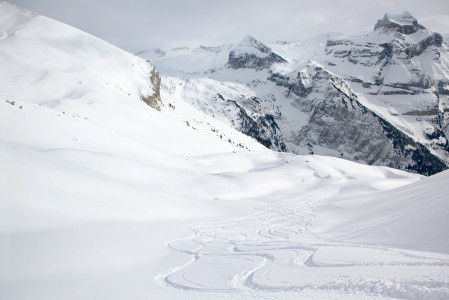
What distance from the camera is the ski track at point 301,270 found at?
18.4 feet

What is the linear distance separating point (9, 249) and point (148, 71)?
6475 centimetres

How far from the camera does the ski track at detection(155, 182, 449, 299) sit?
562cm

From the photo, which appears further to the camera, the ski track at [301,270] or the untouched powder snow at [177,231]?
the untouched powder snow at [177,231]

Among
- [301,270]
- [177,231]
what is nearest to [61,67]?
[177,231]

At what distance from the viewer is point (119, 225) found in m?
11.1

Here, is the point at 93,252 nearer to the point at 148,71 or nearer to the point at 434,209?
the point at 434,209

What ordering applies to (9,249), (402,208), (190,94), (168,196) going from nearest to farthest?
(9,249), (402,208), (168,196), (190,94)

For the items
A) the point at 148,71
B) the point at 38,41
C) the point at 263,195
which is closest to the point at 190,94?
the point at 148,71

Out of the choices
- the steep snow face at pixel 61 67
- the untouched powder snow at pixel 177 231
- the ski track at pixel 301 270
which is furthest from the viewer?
the steep snow face at pixel 61 67

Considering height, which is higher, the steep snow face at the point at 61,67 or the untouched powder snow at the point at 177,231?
the steep snow face at the point at 61,67

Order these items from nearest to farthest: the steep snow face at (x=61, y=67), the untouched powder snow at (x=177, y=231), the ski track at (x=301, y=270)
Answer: the ski track at (x=301, y=270) → the untouched powder snow at (x=177, y=231) → the steep snow face at (x=61, y=67)

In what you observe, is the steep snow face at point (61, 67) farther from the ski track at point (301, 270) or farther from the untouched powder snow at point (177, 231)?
the ski track at point (301, 270)

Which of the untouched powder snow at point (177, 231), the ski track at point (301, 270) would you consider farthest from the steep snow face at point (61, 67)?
the ski track at point (301, 270)

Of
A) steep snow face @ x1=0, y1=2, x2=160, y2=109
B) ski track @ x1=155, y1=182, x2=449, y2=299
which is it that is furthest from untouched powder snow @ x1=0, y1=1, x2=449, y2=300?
steep snow face @ x1=0, y1=2, x2=160, y2=109
